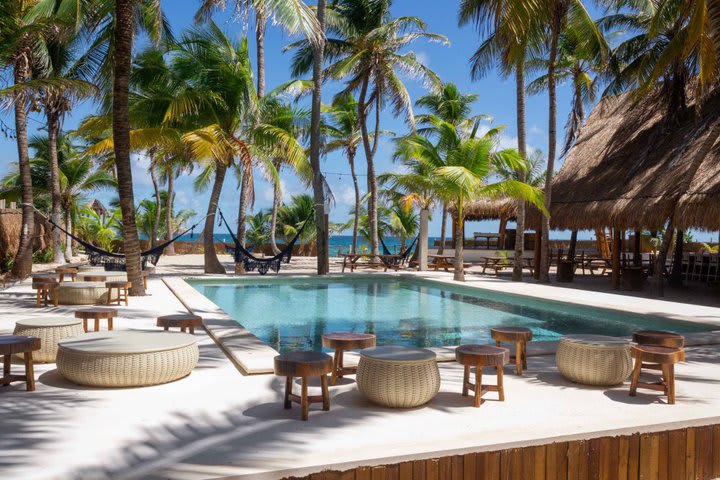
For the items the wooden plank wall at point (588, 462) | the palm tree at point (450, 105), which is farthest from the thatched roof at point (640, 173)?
the palm tree at point (450, 105)

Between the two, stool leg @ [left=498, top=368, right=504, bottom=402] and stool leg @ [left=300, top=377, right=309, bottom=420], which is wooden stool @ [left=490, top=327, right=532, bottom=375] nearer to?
stool leg @ [left=498, top=368, right=504, bottom=402]

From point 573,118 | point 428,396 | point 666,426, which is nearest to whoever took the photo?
point 666,426

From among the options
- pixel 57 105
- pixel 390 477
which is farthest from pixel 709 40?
pixel 57 105

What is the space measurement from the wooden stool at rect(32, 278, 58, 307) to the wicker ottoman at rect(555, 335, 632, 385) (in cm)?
587

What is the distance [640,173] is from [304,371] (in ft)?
32.1

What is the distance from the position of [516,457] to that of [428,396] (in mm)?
782

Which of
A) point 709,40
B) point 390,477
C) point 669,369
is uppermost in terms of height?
point 709,40

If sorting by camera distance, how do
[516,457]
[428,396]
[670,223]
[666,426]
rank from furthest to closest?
[670,223] → [428,396] → [666,426] → [516,457]

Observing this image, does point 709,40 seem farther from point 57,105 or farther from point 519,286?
point 57,105

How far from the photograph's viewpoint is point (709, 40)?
24.4 feet

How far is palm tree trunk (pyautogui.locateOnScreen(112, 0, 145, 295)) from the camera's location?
796 centimetres

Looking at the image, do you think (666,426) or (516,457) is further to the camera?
(666,426)

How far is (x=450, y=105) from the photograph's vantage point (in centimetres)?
2169

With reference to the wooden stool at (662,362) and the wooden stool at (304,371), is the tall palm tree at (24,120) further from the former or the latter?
the wooden stool at (662,362)
